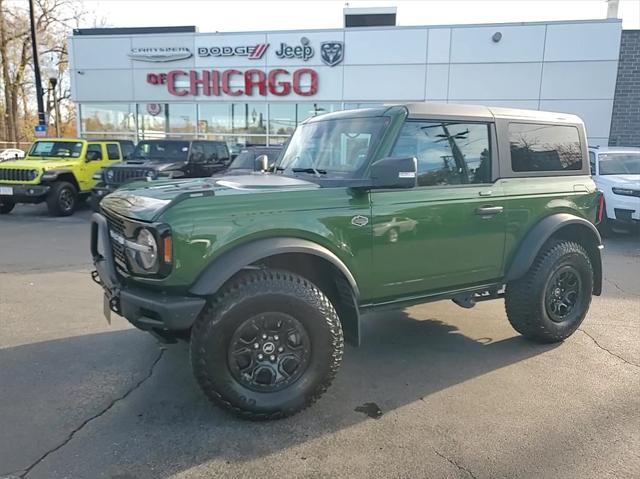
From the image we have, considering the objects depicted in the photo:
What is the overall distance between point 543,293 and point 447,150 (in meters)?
1.52

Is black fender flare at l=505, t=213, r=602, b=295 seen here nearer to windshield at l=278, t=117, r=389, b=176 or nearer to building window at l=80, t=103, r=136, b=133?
windshield at l=278, t=117, r=389, b=176

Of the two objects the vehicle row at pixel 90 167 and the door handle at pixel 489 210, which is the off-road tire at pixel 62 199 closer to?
the vehicle row at pixel 90 167

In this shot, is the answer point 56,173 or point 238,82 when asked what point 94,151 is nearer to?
point 56,173

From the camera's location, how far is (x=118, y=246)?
3.23 metres

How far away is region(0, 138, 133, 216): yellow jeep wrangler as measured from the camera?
1140 centimetres

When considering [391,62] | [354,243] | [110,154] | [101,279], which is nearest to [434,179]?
[354,243]

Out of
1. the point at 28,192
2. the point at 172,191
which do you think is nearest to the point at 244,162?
the point at 28,192

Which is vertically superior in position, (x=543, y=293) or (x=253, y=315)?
(x=253, y=315)

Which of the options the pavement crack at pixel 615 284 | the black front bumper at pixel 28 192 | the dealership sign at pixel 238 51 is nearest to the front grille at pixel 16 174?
the black front bumper at pixel 28 192

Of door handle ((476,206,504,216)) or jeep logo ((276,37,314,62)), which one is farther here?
jeep logo ((276,37,314,62))

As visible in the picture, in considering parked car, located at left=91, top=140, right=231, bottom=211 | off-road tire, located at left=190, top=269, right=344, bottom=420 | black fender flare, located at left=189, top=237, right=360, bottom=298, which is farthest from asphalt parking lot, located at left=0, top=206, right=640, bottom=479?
parked car, located at left=91, top=140, right=231, bottom=211

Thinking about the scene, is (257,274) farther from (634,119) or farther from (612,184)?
(634,119)

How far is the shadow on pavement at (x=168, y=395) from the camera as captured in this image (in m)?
2.76

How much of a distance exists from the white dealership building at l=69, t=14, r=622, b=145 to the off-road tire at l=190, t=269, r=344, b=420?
16242 mm
